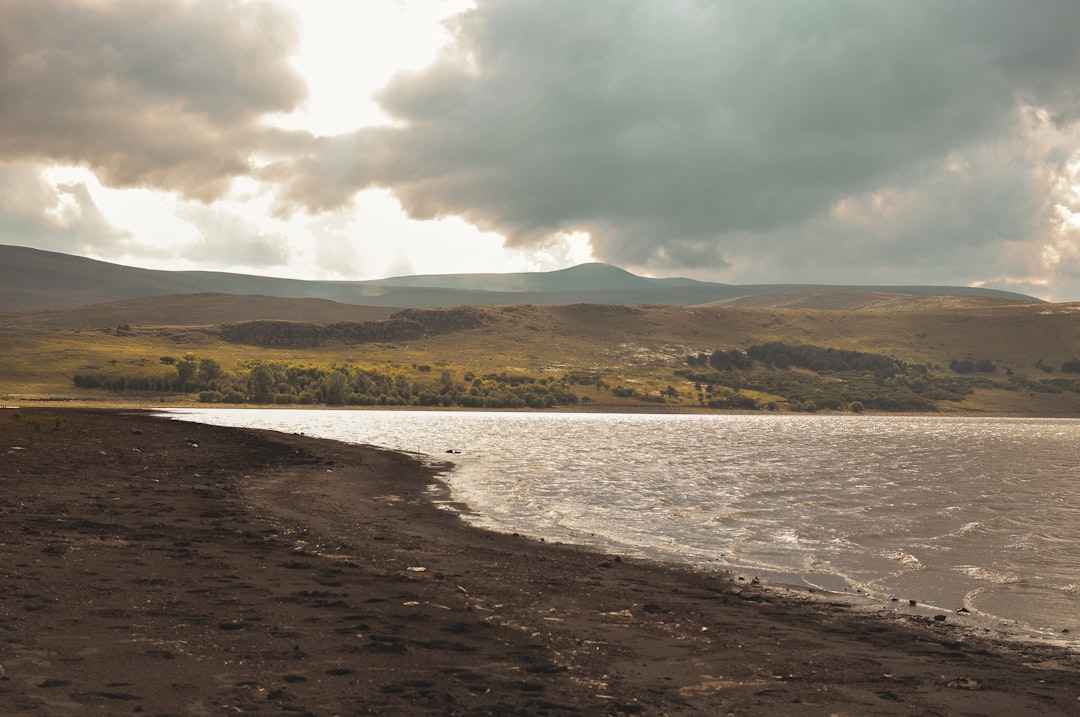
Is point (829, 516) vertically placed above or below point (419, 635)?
below

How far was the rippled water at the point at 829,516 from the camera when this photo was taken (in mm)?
27503

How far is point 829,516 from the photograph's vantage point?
44.6 meters

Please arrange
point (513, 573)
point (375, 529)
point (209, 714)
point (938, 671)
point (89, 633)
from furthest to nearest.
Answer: point (375, 529)
point (513, 573)
point (938, 671)
point (89, 633)
point (209, 714)

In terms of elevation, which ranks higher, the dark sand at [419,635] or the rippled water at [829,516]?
the dark sand at [419,635]

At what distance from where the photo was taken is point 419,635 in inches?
671

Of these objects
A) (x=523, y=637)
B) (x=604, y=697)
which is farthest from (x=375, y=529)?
(x=604, y=697)

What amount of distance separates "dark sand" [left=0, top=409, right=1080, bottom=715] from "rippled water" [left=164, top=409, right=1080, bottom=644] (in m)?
4.40

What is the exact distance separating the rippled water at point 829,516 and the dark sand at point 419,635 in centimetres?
440

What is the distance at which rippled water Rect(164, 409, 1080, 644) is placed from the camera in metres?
27.5

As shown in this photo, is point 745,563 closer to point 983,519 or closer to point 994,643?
point 994,643

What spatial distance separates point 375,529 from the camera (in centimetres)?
3222

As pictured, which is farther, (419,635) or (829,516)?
(829,516)

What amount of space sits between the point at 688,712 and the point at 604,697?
131 centimetres

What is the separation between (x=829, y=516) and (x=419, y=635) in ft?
106
